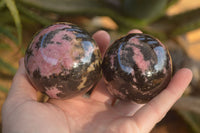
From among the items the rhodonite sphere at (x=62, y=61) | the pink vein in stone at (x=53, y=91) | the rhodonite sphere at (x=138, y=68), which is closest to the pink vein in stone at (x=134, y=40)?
the rhodonite sphere at (x=138, y=68)

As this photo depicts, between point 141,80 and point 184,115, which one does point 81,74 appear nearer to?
point 141,80

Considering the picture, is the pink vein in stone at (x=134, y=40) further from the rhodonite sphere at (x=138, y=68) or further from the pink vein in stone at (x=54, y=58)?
the pink vein in stone at (x=54, y=58)

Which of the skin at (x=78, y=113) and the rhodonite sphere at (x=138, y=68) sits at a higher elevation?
the rhodonite sphere at (x=138, y=68)

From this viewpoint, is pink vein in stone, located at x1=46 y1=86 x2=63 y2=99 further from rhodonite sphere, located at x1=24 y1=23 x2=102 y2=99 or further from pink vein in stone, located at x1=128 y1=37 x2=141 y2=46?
pink vein in stone, located at x1=128 y1=37 x2=141 y2=46

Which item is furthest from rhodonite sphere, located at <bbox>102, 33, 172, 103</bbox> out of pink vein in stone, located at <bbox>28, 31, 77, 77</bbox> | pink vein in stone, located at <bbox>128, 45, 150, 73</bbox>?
pink vein in stone, located at <bbox>28, 31, 77, 77</bbox>

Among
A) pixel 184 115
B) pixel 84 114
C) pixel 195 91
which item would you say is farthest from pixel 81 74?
pixel 195 91

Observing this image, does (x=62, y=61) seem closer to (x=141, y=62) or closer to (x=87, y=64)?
(x=87, y=64)
